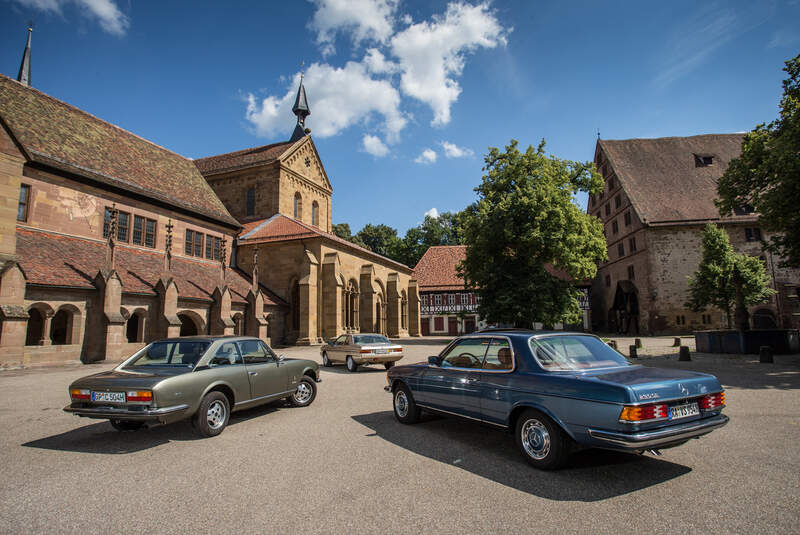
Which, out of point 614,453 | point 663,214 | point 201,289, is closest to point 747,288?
point 663,214

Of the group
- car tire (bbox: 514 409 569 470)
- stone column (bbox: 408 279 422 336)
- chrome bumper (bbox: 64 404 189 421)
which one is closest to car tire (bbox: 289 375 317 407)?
chrome bumper (bbox: 64 404 189 421)

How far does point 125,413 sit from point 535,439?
523 centimetres

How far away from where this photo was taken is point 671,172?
38.8 m

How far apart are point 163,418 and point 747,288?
35089 millimetres

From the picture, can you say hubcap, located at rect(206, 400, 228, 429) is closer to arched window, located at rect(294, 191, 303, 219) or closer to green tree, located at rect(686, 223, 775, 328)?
arched window, located at rect(294, 191, 303, 219)

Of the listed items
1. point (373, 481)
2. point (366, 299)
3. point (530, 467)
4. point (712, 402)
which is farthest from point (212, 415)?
point (366, 299)

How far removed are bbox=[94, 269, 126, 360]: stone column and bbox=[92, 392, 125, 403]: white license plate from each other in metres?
13.2

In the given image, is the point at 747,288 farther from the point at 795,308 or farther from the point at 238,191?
the point at 238,191

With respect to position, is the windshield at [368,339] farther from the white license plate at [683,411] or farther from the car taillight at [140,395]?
the white license plate at [683,411]

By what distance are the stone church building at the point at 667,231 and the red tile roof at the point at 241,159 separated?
31566mm

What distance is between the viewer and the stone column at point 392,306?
37.0 meters

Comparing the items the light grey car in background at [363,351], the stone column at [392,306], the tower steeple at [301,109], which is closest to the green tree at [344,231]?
the tower steeple at [301,109]

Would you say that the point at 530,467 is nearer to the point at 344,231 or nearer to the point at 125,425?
the point at 125,425

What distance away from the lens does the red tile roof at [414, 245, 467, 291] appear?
49.8 metres
